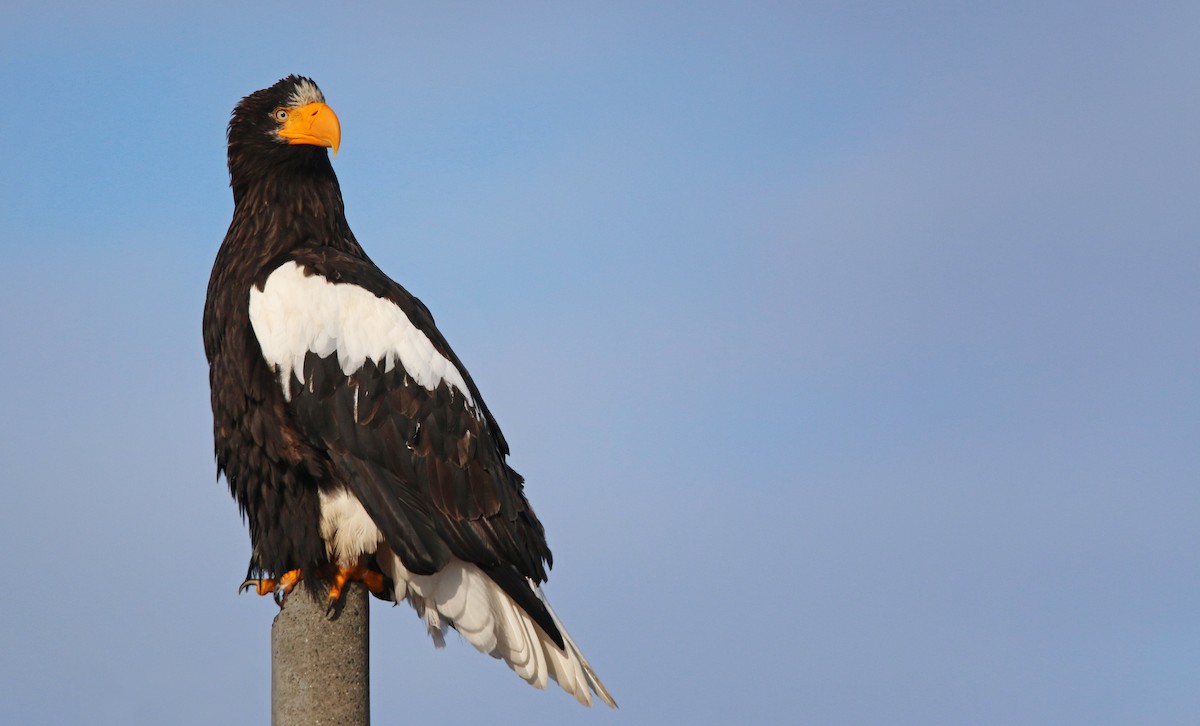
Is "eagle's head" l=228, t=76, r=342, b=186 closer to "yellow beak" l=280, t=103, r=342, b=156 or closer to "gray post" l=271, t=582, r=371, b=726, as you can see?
"yellow beak" l=280, t=103, r=342, b=156

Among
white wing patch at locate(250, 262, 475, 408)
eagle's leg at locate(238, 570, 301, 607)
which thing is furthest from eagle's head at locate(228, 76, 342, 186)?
eagle's leg at locate(238, 570, 301, 607)

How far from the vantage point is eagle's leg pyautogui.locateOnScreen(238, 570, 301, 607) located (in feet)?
20.7

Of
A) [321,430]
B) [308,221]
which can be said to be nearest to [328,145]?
[308,221]

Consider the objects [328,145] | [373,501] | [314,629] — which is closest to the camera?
[314,629]

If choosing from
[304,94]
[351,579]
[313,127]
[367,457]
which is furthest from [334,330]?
[304,94]

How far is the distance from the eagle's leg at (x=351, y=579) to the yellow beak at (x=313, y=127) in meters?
2.07

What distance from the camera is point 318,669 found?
5.65m

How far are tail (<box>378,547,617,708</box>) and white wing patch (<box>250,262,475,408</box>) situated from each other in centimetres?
83

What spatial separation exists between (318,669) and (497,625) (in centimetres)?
112

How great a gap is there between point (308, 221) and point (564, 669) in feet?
8.12

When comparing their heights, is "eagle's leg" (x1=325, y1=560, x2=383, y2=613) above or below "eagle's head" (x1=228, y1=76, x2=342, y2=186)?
below

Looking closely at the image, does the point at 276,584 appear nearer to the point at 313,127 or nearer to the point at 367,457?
the point at 367,457

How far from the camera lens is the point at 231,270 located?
22.1 feet

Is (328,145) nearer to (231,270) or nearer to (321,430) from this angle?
(231,270)
